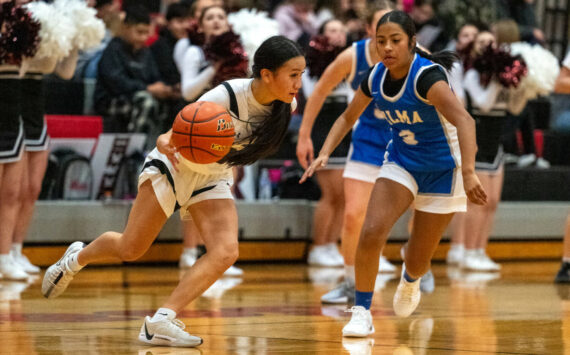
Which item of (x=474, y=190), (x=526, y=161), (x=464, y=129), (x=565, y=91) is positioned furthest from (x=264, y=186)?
(x=474, y=190)

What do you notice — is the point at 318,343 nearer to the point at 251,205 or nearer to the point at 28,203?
the point at 28,203

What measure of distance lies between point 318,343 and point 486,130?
16.1 feet

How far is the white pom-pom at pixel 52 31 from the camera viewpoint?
7781 mm

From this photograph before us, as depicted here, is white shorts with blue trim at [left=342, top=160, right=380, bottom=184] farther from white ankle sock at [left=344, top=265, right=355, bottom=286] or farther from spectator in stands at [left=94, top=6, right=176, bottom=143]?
spectator in stands at [left=94, top=6, right=176, bottom=143]

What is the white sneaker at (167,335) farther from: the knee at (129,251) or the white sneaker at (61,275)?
the white sneaker at (61,275)

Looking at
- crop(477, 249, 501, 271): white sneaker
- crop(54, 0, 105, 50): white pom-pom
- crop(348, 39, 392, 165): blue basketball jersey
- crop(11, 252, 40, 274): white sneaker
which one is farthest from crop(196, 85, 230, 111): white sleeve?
crop(477, 249, 501, 271): white sneaker

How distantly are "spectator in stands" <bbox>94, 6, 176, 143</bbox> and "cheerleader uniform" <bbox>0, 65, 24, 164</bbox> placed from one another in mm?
1478

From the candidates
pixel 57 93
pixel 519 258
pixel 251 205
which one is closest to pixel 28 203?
pixel 57 93

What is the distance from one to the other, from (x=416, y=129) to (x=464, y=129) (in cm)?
47

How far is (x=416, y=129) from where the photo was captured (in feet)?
17.3

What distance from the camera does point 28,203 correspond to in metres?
8.01

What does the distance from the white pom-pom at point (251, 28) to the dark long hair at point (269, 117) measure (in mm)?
3869

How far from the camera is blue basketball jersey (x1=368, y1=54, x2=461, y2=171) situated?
519 centimetres

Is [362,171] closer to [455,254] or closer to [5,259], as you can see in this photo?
[5,259]
